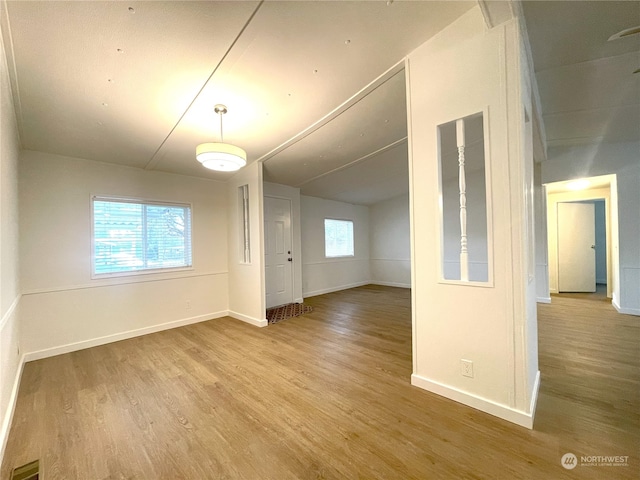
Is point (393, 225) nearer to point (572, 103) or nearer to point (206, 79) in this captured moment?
point (572, 103)

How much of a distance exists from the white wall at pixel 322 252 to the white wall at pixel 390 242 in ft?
0.78

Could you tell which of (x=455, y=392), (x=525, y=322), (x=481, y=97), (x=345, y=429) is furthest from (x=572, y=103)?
(x=345, y=429)

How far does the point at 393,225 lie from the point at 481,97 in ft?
18.7

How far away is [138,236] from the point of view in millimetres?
3785

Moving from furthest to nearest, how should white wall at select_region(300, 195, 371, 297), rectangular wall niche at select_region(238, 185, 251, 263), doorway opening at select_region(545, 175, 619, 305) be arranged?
white wall at select_region(300, 195, 371, 297) < doorway opening at select_region(545, 175, 619, 305) < rectangular wall niche at select_region(238, 185, 251, 263)

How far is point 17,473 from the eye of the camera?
4.65 ft

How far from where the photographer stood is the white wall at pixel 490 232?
5.32 ft

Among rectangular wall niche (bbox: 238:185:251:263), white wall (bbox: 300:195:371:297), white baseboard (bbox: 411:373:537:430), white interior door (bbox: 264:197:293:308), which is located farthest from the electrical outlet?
white wall (bbox: 300:195:371:297)

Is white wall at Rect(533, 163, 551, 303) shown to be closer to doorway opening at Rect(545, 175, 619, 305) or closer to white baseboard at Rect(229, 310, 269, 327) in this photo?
doorway opening at Rect(545, 175, 619, 305)

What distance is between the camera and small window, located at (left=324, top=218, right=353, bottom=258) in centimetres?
680

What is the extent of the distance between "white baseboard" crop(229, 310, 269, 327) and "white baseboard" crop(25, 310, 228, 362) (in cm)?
33

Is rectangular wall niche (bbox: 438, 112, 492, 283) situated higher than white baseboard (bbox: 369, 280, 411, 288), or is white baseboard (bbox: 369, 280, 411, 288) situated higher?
rectangular wall niche (bbox: 438, 112, 492, 283)

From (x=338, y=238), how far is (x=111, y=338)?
5187mm
